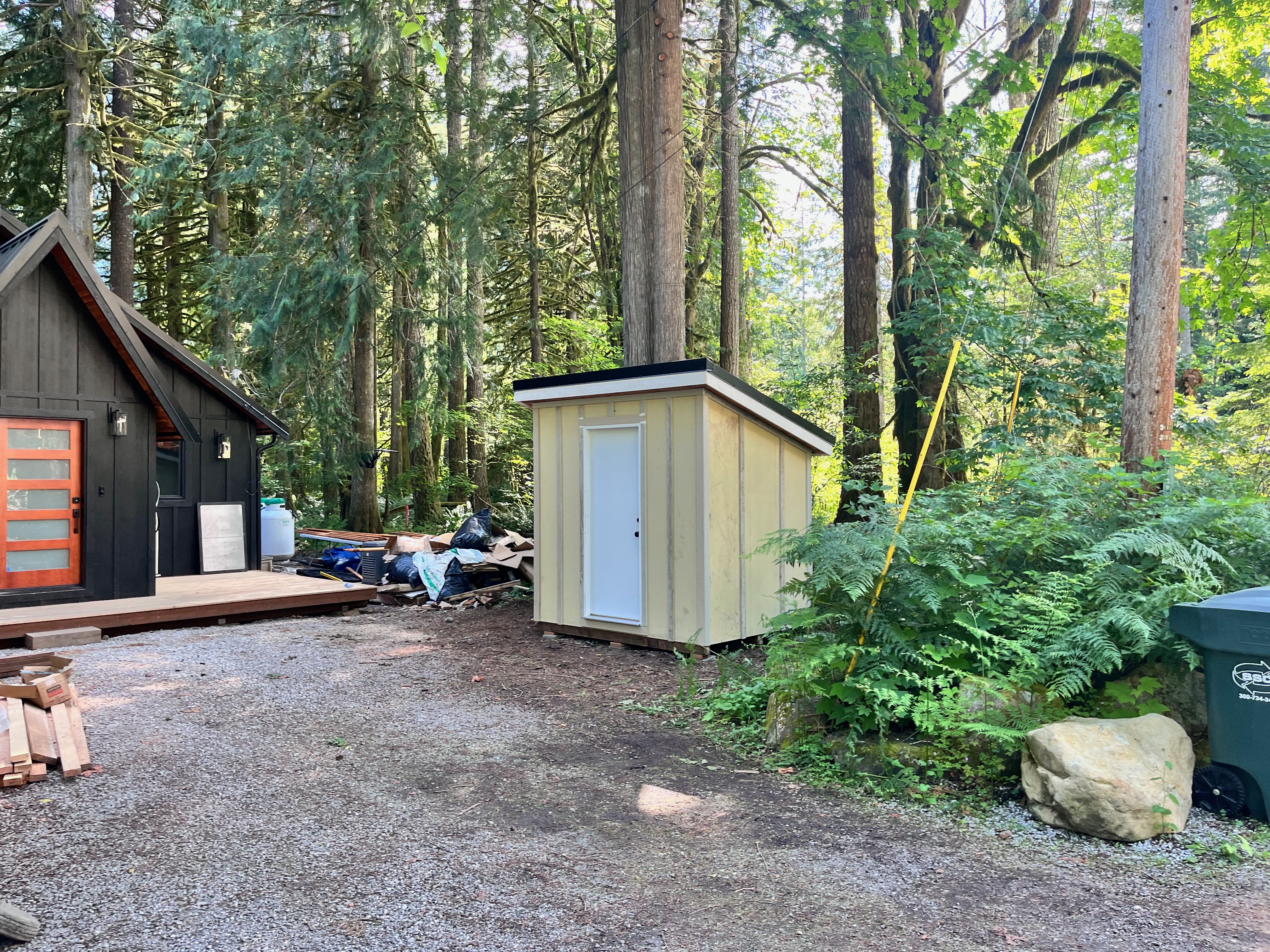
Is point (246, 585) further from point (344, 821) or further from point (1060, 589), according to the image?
point (1060, 589)

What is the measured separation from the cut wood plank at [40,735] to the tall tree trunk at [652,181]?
6281 millimetres

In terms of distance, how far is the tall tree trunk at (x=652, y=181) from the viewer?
9406 mm

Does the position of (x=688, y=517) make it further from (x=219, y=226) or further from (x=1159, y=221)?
(x=219, y=226)

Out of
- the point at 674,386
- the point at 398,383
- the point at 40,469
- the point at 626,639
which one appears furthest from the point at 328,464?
the point at 674,386

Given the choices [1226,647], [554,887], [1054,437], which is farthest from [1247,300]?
[554,887]

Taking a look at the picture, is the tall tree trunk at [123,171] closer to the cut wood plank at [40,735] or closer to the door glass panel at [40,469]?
the door glass panel at [40,469]

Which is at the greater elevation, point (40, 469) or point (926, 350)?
point (926, 350)

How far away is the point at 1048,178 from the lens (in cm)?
1355

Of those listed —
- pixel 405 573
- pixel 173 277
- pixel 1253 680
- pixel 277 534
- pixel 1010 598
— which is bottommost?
pixel 405 573

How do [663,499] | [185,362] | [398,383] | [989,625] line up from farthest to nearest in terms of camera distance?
[398,383] < [185,362] < [663,499] < [989,625]

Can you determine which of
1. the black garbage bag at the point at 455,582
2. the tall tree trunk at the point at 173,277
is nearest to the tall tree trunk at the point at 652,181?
the black garbage bag at the point at 455,582

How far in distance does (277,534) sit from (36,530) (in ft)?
17.5

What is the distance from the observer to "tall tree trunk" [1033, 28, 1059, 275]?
1292cm

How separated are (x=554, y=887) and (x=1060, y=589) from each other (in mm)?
2975
